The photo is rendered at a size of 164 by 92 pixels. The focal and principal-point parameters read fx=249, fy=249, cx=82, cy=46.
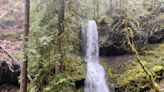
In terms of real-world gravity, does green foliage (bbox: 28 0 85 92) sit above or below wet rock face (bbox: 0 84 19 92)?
above

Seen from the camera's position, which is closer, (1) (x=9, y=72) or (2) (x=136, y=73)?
(1) (x=9, y=72)

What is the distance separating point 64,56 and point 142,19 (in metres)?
8.81

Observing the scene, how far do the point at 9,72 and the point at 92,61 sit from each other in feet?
19.4

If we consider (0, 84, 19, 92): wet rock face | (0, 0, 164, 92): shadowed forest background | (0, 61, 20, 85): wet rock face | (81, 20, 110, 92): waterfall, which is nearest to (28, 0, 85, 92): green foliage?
(0, 0, 164, 92): shadowed forest background

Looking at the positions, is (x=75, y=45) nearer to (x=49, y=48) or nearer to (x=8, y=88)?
(x=49, y=48)

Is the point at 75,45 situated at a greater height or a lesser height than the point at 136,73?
greater

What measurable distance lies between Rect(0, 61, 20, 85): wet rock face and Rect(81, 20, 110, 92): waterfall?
384 cm

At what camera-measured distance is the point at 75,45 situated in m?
11.2

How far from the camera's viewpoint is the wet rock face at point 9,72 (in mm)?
12461

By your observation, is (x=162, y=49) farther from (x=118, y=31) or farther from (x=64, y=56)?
(x=64, y=56)

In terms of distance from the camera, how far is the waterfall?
14305 mm

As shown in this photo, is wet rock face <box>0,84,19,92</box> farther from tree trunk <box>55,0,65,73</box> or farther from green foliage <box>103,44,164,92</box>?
green foliage <box>103,44,164,92</box>

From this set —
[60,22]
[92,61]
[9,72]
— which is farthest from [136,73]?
[9,72]

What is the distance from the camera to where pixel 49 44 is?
9922 mm
